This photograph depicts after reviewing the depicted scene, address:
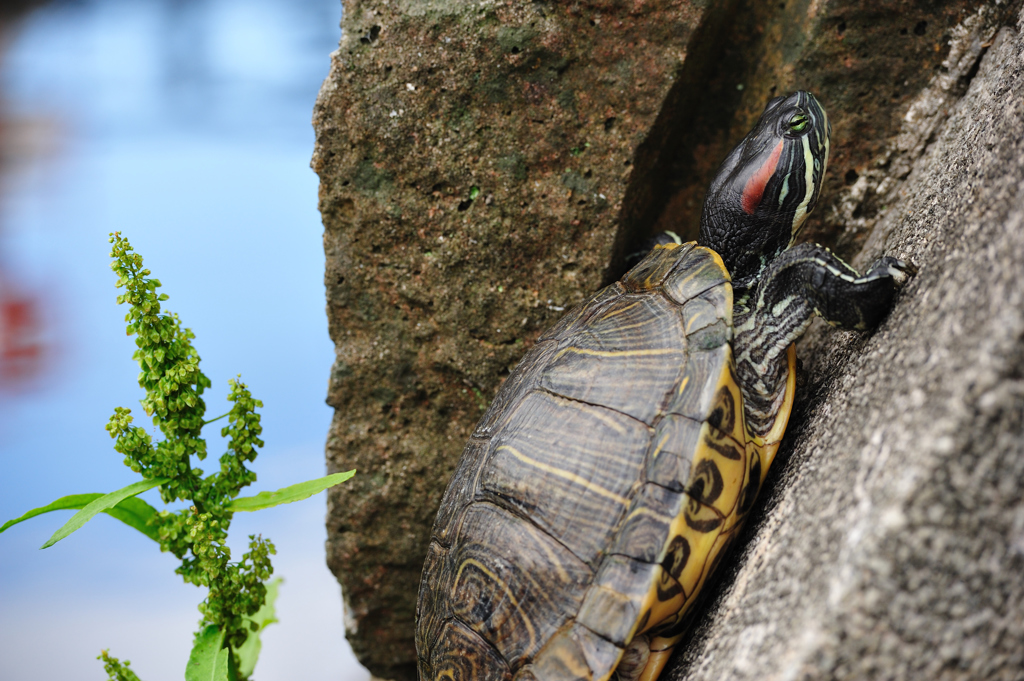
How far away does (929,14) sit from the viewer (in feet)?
6.71

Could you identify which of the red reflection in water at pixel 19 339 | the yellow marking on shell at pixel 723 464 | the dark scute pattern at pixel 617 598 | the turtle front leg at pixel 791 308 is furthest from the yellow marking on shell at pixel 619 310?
the red reflection in water at pixel 19 339

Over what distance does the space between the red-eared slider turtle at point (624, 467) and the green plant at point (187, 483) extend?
0.47 metres

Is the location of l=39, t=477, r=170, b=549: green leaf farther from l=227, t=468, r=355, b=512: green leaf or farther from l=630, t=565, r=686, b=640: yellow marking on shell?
l=630, t=565, r=686, b=640: yellow marking on shell

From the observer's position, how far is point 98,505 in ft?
5.37

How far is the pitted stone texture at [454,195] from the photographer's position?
2.02 meters

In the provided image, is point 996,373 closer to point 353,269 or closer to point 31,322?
point 353,269

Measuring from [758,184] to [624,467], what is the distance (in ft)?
3.31

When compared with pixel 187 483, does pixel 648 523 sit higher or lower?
higher

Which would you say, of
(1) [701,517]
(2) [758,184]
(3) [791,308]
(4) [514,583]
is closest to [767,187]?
(2) [758,184]

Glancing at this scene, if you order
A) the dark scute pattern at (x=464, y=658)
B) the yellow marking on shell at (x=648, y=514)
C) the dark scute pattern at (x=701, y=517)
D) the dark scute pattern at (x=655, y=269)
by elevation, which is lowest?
the dark scute pattern at (x=464, y=658)

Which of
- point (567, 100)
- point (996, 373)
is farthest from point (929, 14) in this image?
point (996, 373)

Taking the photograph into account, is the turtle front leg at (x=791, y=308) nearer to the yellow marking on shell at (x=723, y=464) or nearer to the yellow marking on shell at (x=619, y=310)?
the yellow marking on shell at (x=723, y=464)

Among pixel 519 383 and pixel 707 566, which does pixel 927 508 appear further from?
pixel 519 383

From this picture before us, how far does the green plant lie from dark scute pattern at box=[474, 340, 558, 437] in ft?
1.39
